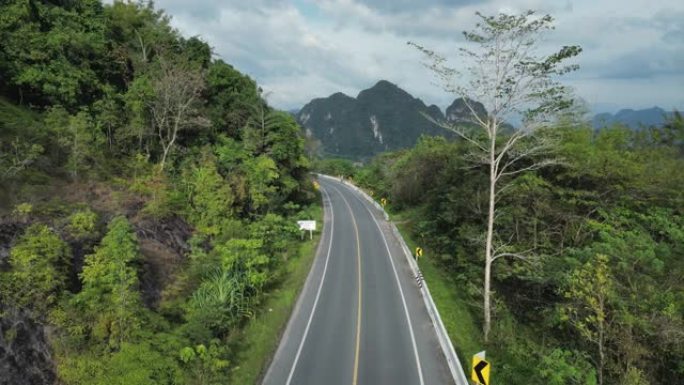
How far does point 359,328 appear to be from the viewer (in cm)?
2123

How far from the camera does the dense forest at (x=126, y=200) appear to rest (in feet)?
42.5

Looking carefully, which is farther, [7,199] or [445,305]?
[445,305]

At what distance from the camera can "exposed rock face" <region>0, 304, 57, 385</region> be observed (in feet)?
39.2

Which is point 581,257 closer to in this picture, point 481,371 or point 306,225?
point 481,371

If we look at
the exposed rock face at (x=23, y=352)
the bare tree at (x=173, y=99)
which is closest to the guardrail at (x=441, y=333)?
the exposed rock face at (x=23, y=352)

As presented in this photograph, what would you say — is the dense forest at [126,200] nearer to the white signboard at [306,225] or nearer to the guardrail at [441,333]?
the white signboard at [306,225]

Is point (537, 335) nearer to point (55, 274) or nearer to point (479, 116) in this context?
point (479, 116)

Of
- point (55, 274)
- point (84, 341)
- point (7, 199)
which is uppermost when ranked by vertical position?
point (7, 199)

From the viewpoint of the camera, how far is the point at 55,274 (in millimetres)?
13750

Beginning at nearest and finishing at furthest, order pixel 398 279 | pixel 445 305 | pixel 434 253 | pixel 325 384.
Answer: pixel 325 384 < pixel 445 305 < pixel 398 279 < pixel 434 253

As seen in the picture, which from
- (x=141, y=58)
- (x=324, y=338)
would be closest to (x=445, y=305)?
(x=324, y=338)

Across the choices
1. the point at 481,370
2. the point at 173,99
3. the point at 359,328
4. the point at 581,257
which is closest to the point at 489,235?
the point at 581,257

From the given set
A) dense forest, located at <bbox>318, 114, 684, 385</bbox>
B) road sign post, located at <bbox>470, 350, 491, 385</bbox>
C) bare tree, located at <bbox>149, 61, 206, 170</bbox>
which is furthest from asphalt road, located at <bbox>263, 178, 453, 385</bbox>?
bare tree, located at <bbox>149, 61, 206, 170</bbox>

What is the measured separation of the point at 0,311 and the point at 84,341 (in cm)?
246
